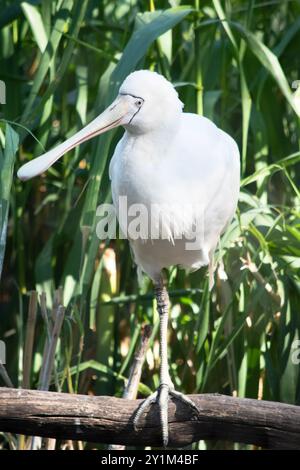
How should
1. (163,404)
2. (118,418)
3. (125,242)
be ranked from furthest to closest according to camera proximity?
(125,242) → (163,404) → (118,418)

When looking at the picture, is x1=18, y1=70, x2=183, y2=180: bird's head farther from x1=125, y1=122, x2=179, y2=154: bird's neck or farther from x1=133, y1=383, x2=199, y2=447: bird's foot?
x1=133, y1=383, x2=199, y2=447: bird's foot

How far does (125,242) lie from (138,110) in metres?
0.61

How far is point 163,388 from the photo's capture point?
6.16ft

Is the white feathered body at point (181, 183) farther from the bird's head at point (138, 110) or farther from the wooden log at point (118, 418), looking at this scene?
the wooden log at point (118, 418)

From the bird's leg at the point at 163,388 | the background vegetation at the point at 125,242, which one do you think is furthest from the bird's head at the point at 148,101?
the bird's leg at the point at 163,388

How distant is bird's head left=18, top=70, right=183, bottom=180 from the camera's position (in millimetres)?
1759

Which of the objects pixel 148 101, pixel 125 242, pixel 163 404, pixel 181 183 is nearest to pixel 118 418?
pixel 163 404

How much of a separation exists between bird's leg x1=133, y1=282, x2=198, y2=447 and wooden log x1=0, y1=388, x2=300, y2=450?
0.8 inches

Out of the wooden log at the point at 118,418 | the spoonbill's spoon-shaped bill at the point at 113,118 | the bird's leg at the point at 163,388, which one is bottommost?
the wooden log at the point at 118,418

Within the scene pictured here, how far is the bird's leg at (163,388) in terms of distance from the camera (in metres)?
1.74

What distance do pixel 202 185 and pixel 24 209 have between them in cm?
78

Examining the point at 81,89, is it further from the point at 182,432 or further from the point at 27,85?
the point at 182,432

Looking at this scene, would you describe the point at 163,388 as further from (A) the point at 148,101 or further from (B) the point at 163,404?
(A) the point at 148,101

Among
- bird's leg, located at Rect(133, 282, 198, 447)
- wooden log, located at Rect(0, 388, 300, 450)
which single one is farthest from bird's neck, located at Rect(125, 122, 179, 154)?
wooden log, located at Rect(0, 388, 300, 450)
